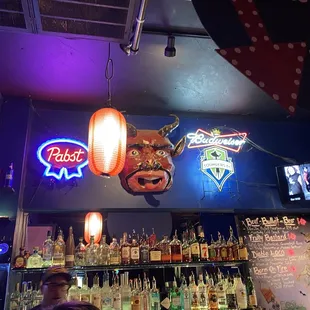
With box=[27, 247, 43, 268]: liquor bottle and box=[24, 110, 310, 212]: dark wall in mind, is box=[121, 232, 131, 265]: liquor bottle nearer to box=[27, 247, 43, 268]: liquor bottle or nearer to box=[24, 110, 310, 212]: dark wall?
box=[24, 110, 310, 212]: dark wall

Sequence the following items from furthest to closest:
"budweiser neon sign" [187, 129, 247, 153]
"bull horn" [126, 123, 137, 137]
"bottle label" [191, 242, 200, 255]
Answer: "budweiser neon sign" [187, 129, 247, 153], "bull horn" [126, 123, 137, 137], "bottle label" [191, 242, 200, 255]

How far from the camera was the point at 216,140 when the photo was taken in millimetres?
4730

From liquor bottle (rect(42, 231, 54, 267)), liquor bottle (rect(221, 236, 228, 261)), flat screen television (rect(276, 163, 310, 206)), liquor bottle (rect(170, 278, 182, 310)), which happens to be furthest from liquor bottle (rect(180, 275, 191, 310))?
flat screen television (rect(276, 163, 310, 206))

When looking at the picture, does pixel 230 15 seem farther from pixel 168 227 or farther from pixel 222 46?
pixel 168 227

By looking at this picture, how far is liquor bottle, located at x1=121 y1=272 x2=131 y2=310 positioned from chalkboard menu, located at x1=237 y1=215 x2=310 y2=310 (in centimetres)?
173

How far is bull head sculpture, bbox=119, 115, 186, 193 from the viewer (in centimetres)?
409

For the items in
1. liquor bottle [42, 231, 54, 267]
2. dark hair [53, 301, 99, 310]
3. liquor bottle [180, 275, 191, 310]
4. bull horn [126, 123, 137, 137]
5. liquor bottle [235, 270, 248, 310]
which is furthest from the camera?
bull horn [126, 123, 137, 137]

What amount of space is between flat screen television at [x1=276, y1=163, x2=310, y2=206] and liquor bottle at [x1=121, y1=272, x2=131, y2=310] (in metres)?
2.42

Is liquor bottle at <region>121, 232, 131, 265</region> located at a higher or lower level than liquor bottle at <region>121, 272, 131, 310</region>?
higher

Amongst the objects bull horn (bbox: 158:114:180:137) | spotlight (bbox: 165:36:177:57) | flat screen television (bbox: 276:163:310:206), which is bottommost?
flat screen television (bbox: 276:163:310:206)

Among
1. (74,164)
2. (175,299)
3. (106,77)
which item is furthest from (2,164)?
(175,299)

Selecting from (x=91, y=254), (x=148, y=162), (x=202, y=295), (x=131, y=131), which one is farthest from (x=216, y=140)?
(x=91, y=254)

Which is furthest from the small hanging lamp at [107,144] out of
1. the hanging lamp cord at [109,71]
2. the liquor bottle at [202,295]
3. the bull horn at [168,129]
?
the liquor bottle at [202,295]

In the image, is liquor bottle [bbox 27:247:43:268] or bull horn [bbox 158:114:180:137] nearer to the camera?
liquor bottle [bbox 27:247:43:268]
